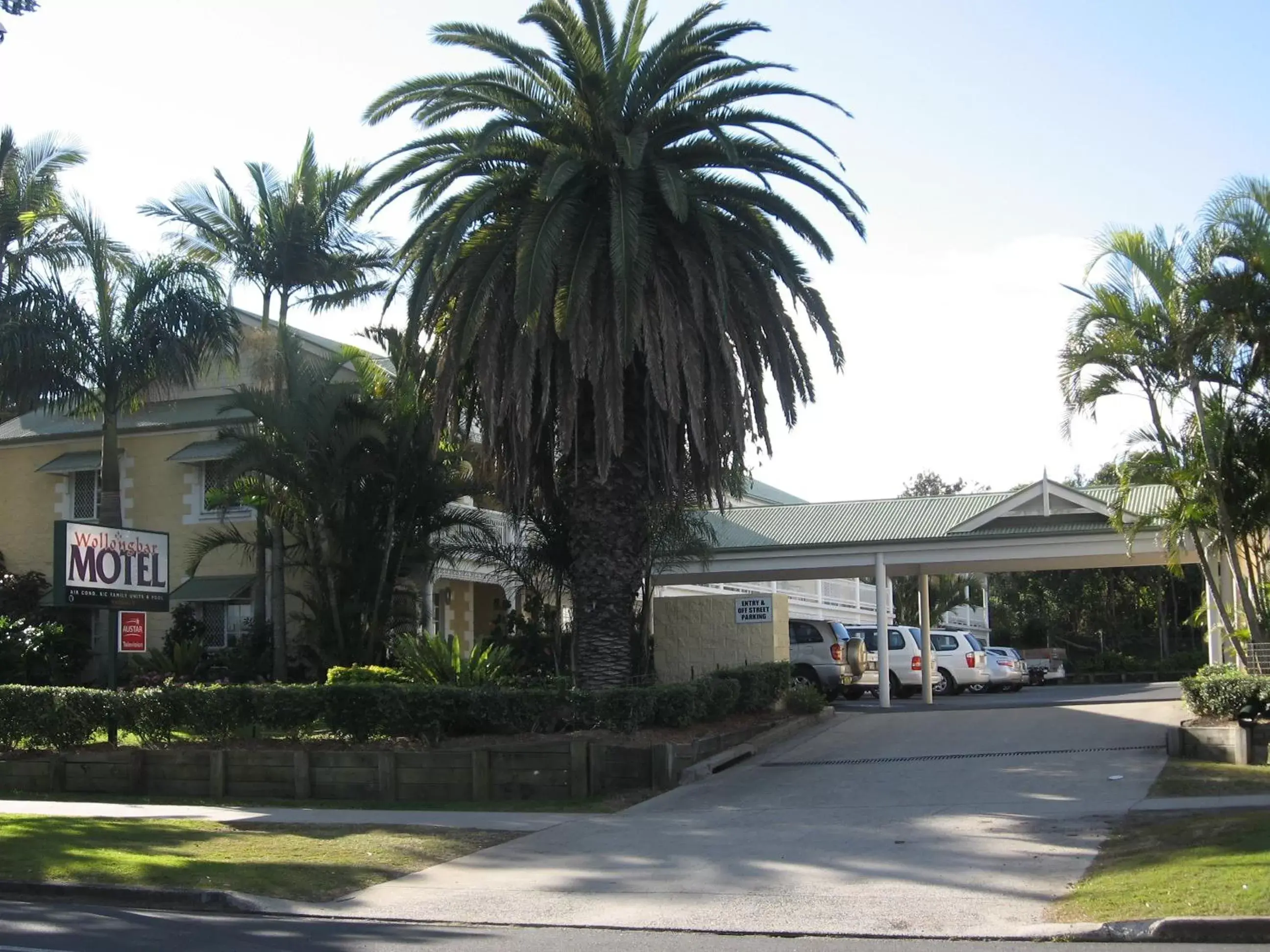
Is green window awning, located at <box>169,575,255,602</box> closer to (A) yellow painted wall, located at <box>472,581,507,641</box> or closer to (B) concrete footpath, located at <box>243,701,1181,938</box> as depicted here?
(A) yellow painted wall, located at <box>472,581,507,641</box>

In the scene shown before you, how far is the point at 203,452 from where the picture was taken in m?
26.1

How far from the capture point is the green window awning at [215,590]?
2536 centimetres

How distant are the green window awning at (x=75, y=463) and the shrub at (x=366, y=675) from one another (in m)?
9.95

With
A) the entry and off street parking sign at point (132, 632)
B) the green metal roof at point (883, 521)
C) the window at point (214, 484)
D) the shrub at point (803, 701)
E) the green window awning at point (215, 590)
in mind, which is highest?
the window at point (214, 484)

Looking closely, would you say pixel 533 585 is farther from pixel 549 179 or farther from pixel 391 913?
pixel 391 913

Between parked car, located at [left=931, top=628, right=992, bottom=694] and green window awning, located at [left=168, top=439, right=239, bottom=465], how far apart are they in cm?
1666

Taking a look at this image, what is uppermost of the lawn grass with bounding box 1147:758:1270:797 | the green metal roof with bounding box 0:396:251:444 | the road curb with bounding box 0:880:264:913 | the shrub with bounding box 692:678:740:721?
the green metal roof with bounding box 0:396:251:444

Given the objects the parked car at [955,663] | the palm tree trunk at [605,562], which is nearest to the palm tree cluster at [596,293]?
the palm tree trunk at [605,562]

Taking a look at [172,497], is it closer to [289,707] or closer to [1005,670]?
[289,707]

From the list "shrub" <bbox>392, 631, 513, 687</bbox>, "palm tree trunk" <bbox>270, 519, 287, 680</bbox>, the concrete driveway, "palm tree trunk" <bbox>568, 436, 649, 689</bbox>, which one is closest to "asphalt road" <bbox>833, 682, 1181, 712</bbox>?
the concrete driveway

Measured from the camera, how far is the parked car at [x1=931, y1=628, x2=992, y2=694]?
32.0 metres

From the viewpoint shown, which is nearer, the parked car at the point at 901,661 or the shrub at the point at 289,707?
the shrub at the point at 289,707

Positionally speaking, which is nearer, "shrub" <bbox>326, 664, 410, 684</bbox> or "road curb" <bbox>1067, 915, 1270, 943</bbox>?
"road curb" <bbox>1067, 915, 1270, 943</bbox>

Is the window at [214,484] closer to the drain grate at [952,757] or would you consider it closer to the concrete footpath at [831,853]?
the drain grate at [952,757]
